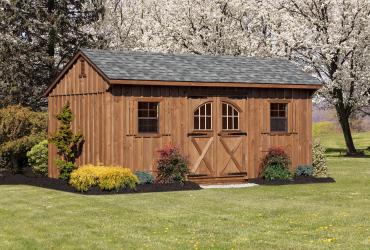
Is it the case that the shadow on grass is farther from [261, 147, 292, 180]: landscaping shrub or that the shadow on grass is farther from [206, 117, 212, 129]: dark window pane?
[206, 117, 212, 129]: dark window pane

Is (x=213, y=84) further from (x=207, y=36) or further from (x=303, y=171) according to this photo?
(x=207, y=36)

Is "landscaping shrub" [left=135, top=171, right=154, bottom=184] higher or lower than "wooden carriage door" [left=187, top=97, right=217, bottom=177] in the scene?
lower

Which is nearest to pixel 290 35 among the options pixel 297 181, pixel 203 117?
pixel 297 181

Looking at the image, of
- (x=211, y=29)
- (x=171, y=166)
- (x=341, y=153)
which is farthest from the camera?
(x=341, y=153)

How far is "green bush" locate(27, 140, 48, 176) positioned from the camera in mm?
27453

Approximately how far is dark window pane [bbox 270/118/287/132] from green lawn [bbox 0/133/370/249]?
3.87 m

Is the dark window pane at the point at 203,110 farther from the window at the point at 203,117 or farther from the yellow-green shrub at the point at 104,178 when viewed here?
the yellow-green shrub at the point at 104,178

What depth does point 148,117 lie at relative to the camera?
24.1 metres

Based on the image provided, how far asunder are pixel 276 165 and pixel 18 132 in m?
10.4

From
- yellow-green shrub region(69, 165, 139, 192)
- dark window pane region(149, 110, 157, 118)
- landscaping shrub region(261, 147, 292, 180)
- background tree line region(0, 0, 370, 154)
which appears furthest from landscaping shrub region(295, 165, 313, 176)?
background tree line region(0, 0, 370, 154)

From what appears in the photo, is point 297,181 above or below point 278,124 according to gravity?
below

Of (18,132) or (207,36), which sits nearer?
(18,132)

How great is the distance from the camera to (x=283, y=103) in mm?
26484

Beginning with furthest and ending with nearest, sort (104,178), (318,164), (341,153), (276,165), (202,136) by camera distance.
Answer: (341,153)
(318,164)
(276,165)
(202,136)
(104,178)
